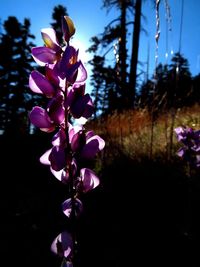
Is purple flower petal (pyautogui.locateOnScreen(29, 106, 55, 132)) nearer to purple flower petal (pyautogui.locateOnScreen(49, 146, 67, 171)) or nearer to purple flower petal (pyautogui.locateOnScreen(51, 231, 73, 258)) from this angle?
purple flower petal (pyautogui.locateOnScreen(49, 146, 67, 171))

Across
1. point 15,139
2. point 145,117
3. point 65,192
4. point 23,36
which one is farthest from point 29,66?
point 65,192

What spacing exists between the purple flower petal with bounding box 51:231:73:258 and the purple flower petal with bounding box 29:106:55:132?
283 mm

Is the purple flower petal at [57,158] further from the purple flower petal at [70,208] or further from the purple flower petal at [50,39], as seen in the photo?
the purple flower petal at [50,39]

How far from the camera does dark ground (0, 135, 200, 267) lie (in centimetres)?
240

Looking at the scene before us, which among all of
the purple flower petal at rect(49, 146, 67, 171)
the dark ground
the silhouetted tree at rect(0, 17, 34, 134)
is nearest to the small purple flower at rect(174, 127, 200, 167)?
the dark ground

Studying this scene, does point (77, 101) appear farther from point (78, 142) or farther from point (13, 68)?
point (13, 68)

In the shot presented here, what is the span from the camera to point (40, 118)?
81 centimetres

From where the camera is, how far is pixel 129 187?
10.5 ft

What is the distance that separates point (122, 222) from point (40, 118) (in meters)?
2.15

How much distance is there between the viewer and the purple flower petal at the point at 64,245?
29.0 inches

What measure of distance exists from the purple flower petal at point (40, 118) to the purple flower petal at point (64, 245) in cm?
28

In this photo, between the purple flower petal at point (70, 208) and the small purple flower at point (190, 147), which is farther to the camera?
the small purple flower at point (190, 147)

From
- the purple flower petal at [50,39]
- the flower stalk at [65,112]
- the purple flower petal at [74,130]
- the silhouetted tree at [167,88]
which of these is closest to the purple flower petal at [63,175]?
the flower stalk at [65,112]

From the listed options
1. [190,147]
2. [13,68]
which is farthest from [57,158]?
[13,68]
